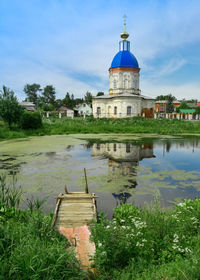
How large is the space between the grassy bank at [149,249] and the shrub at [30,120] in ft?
66.0

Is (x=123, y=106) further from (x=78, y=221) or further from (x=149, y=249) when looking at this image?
(x=149, y=249)

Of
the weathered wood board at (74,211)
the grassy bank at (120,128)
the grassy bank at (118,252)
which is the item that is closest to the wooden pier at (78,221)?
the weathered wood board at (74,211)

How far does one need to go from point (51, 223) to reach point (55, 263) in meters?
1.31

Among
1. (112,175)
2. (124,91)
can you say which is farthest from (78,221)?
(124,91)

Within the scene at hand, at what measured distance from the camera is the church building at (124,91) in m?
33.4

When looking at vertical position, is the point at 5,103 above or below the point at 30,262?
above

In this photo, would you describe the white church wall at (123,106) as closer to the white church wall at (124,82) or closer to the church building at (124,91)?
the church building at (124,91)

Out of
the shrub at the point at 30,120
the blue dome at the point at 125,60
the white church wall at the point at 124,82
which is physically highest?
the blue dome at the point at 125,60

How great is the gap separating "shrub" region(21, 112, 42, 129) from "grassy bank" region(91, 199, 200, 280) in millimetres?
20119

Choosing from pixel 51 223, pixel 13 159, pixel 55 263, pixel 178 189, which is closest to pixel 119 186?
pixel 178 189

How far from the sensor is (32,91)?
7894 cm

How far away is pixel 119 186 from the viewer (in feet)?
20.8

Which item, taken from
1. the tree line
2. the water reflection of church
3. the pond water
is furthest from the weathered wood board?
the tree line

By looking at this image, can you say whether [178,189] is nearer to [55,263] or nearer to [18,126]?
[55,263]
